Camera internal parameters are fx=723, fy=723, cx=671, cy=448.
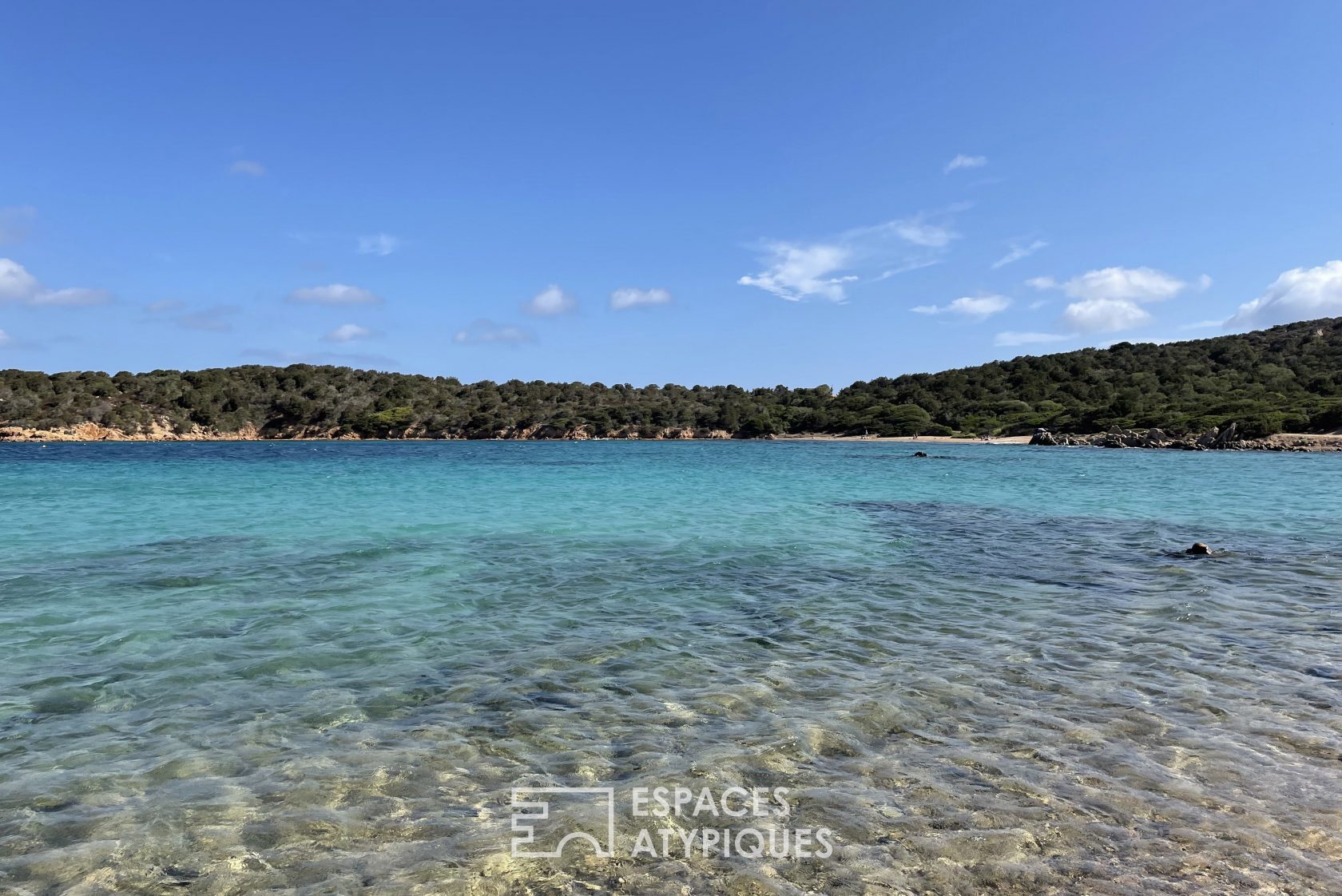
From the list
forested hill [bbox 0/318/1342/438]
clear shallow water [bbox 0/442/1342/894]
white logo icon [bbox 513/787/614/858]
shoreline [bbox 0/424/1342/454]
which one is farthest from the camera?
forested hill [bbox 0/318/1342/438]

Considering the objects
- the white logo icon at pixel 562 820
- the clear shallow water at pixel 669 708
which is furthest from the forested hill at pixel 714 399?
the white logo icon at pixel 562 820

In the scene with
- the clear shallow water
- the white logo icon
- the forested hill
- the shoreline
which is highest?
the forested hill

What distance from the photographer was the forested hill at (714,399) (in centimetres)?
10112

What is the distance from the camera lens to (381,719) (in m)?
6.31

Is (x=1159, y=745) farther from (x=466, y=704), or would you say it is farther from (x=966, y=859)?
(x=466, y=704)

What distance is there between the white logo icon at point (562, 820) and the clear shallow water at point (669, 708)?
0.15m

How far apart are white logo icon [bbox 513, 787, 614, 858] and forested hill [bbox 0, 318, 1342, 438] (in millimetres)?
98377

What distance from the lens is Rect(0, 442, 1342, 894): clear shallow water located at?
415cm

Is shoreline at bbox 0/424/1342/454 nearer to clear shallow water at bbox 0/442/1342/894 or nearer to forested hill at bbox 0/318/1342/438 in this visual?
forested hill at bbox 0/318/1342/438

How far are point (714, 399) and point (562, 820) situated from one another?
496 feet

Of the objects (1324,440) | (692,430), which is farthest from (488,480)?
(692,430)

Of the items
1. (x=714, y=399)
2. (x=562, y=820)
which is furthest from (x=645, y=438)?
(x=562, y=820)

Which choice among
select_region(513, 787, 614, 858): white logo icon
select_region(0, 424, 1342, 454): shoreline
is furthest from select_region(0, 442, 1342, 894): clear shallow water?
select_region(0, 424, 1342, 454): shoreline

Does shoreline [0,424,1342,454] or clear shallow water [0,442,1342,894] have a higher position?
shoreline [0,424,1342,454]
